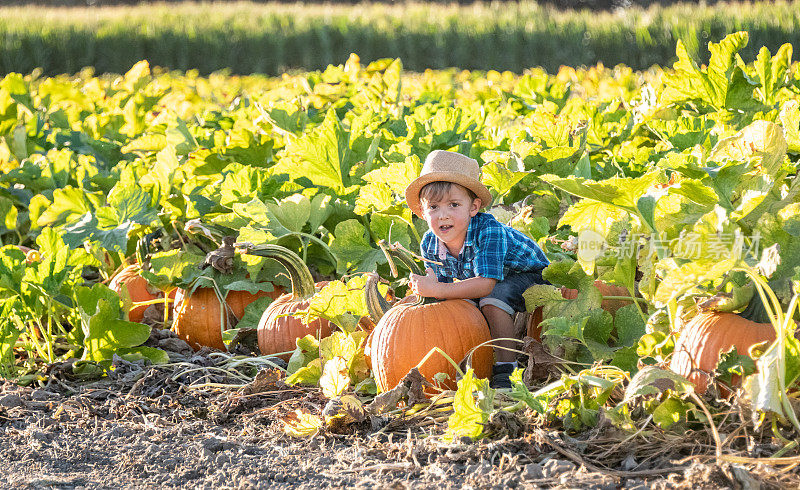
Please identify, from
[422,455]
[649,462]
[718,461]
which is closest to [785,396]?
[718,461]

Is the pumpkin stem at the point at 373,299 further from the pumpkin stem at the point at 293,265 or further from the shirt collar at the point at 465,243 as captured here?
the pumpkin stem at the point at 293,265

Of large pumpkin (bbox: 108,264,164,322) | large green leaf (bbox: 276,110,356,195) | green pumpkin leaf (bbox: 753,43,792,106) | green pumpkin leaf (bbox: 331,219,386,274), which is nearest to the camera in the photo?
green pumpkin leaf (bbox: 331,219,386,274)

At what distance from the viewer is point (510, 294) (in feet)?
8.69

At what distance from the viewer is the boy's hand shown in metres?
2.44

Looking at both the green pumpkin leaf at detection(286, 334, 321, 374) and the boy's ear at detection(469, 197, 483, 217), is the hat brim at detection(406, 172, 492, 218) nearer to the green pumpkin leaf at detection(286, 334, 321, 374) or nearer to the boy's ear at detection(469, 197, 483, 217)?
the boy's ear at detection(469, 197, 483, 217)

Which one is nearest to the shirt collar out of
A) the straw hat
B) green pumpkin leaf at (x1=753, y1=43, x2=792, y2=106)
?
the straw hat

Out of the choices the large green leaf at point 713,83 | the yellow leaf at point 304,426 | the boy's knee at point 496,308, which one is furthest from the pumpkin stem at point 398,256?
the large green leaf at point 713,83

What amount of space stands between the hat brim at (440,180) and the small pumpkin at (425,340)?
38cm

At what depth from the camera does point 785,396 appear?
5.70 ft

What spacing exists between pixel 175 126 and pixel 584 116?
193 centimetres

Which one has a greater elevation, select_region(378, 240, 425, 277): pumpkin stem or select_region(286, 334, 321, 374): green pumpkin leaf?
select_region(378, 240, 425, 277): pumpkin stem

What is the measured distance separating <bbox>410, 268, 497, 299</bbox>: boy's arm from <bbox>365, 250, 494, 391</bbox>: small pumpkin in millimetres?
33

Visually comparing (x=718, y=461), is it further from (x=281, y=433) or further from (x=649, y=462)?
(x=281, y=433)

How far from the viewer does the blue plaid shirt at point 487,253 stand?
8.61 ft
